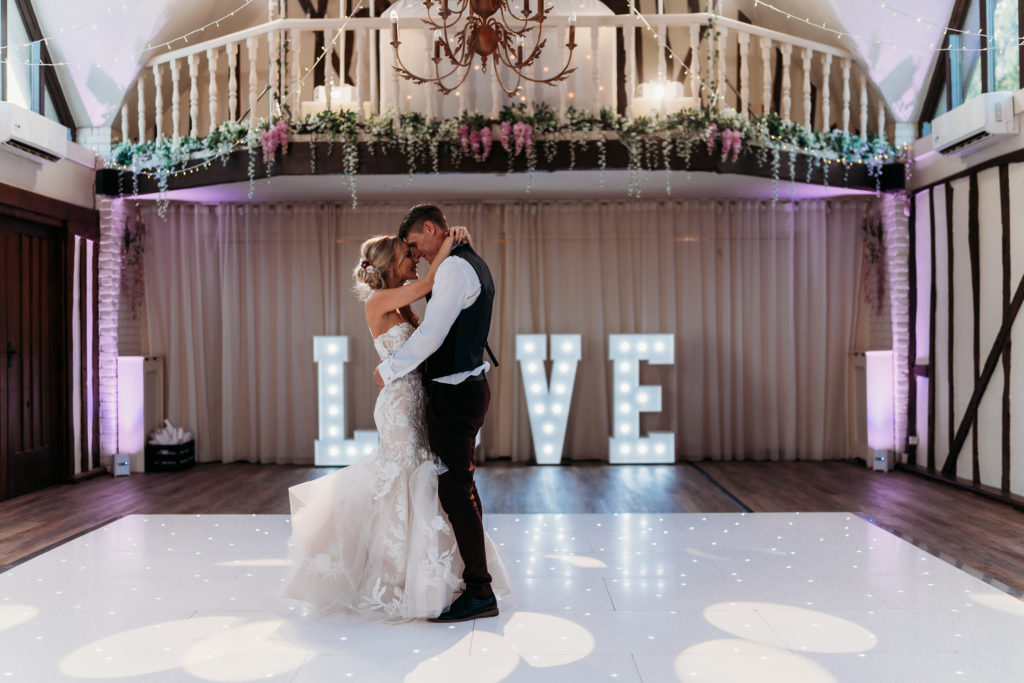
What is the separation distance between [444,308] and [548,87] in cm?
411

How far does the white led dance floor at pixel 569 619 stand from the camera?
2809mm

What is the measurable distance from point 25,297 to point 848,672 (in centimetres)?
638

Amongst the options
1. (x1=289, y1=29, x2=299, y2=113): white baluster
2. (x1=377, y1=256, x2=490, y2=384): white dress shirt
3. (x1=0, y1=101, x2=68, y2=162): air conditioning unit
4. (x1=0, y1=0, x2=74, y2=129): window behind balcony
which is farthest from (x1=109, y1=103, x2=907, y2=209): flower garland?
(x1=377, y1=256, x2=490, y2=384): white dress shirt

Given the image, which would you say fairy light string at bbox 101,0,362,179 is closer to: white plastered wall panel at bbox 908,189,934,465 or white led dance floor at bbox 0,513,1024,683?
white led dance floor at bbox 0,513,1024,683

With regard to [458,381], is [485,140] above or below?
above

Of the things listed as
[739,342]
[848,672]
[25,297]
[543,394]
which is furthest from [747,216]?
[25,297]

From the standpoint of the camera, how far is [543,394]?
23.7ft

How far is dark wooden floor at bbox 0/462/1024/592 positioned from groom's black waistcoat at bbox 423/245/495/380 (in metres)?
2.48

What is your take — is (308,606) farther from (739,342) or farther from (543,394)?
(739,342)

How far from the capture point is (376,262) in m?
3.43

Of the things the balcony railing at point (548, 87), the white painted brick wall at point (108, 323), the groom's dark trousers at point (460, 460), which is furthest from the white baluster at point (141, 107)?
the groom's dark trousers at point (460, 460)

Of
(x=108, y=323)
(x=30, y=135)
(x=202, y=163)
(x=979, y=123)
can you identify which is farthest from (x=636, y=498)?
(x=30, y=135)

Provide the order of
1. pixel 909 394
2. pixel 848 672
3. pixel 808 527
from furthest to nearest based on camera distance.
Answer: pixel 909 394
pixel 808 527
pixel 848 672

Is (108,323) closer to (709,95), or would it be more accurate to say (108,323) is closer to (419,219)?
(419,219)
